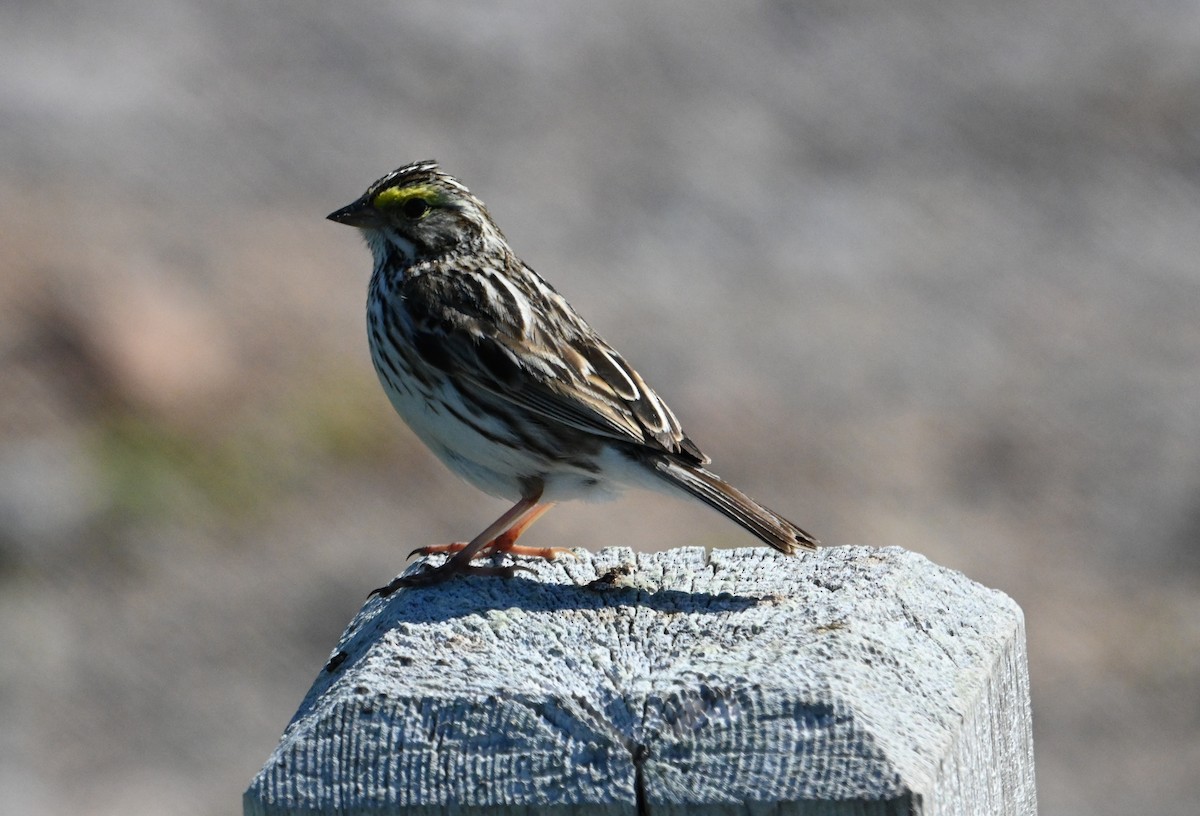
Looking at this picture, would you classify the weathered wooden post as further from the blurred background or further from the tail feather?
the blurred background

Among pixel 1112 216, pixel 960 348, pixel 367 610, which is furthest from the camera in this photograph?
pixel 1112 216

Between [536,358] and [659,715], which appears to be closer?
[659,715]

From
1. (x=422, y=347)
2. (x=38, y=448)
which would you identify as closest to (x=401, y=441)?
→ (x=38, y=448)

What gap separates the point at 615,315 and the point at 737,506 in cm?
785

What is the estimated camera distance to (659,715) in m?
2.82

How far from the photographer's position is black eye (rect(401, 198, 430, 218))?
590cm

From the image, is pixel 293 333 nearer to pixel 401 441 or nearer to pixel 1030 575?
pixel 401 441

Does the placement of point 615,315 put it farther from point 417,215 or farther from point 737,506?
point 737,506

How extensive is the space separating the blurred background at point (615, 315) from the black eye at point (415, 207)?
4504 millimetres

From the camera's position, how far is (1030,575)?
10.9m

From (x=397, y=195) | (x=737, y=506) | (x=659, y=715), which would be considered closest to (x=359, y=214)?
(x=397, y=195)

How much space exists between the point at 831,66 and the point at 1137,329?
13.2 ft

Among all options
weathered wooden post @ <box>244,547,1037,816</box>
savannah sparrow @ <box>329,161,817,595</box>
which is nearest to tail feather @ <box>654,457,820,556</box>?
savannah sparrow @ <box>329,161,817,595</box>

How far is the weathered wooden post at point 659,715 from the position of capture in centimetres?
274
